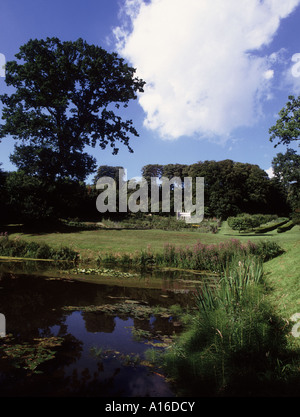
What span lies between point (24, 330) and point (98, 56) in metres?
23.8

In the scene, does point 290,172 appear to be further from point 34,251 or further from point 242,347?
point 242,347

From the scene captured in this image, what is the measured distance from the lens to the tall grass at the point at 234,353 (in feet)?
10.1

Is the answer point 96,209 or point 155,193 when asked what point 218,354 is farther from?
point 155,193

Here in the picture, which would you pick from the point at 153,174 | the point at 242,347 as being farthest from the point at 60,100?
the point at 153,174

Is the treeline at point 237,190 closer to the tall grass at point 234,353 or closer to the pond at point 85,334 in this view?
the pond at point 85,334

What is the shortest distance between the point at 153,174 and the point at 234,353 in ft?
215

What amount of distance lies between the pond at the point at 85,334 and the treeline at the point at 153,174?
1217 centimetres

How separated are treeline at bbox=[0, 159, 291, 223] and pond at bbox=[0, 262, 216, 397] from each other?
39.9 feet

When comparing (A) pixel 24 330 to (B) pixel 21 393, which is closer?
(B) pixel 21 393

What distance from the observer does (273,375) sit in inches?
126

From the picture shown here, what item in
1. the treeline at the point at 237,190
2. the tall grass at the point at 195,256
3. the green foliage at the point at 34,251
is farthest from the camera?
the treeline at the point at 237,190

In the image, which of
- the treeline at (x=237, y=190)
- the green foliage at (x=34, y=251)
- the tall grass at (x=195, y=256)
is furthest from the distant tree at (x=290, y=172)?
the green foliage at (x=34, y=251)

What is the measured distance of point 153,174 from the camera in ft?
224
